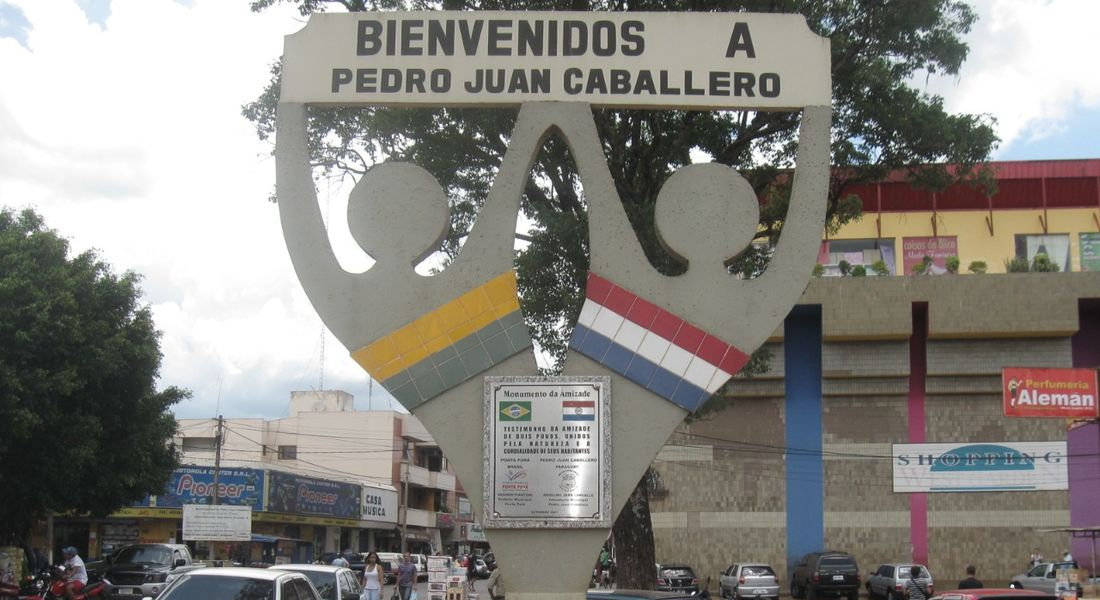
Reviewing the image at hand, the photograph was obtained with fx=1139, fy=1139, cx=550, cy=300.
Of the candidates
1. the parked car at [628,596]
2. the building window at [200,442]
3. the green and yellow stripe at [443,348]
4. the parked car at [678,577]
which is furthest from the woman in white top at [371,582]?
the building window at [200,442]

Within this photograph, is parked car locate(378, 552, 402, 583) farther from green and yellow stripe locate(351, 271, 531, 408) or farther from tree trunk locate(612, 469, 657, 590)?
green and yellow stripe locate(351, 271, 531, 408)

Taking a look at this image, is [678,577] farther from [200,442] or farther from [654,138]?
[200,442]

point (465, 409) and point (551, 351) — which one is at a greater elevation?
point (551, 351)

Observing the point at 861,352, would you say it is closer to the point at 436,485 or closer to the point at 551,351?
the point at 551,351

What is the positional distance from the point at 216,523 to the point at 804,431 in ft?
60.2

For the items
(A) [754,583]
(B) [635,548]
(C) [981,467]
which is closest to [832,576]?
(A) [754,583]

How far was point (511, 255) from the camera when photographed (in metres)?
10.2

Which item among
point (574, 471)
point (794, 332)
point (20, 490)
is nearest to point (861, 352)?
point (794, 332)

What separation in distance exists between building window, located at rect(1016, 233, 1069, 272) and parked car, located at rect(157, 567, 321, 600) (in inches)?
1313

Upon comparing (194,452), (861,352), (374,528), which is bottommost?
(374,528)

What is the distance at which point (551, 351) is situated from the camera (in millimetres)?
19391

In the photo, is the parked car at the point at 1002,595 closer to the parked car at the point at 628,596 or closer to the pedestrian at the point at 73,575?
the parked car at the point at 628,596

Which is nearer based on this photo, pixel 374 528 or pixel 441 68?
pixel 441 68

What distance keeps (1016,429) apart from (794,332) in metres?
7.25
